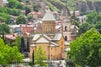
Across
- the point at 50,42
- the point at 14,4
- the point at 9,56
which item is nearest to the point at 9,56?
the point at 9,56

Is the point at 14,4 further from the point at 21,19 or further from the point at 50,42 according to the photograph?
the point at 50,42

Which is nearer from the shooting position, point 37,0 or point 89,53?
point 89,53

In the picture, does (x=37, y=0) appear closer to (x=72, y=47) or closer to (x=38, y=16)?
(x=38, y=16)

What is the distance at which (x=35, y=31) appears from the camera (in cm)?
13062

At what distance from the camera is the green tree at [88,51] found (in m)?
81.5

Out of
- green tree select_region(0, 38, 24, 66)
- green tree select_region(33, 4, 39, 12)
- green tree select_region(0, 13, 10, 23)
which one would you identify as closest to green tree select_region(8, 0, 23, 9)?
green tree select_region(33, 4, 39, 12)

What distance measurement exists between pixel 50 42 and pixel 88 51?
2018 cm

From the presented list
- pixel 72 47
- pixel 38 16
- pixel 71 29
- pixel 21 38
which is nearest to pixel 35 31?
pixel 71 29

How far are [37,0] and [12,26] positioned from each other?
4252 cm

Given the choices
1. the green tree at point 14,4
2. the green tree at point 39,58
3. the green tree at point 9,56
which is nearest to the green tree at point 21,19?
the green tree at point 14,4

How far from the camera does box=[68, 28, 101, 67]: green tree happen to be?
3209 inches

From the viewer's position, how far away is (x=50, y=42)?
10281 centimetres

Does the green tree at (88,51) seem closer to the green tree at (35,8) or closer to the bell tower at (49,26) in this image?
the bell tower at (49,26)

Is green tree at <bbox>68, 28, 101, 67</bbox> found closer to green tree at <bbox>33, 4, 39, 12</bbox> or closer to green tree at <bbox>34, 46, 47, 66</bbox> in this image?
green tree at <bbox>34, 46, 47, 66</bbox>
